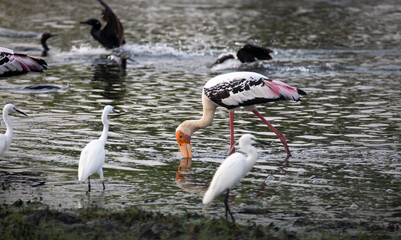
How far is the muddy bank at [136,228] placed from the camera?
21.1 ft

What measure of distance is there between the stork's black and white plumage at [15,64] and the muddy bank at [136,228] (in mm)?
5220

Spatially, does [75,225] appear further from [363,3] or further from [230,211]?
[363,3]

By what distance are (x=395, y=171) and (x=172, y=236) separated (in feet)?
13.7

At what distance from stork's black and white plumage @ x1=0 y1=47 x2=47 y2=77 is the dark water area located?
0.97 meters

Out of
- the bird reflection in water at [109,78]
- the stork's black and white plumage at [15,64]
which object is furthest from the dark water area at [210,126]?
the stork's black and white plumage at [15,64]

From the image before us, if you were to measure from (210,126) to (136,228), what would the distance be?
20.1 ft

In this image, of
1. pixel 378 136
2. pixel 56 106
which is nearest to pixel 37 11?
pixel 56 106

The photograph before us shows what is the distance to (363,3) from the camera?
42.8 metres

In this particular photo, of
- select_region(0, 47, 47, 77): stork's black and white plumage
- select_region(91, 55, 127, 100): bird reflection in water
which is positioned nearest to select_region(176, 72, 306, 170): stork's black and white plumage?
select_region(0, 47, 47, 77): stork's black and white plumage

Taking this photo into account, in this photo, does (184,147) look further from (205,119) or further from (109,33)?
(109,33)

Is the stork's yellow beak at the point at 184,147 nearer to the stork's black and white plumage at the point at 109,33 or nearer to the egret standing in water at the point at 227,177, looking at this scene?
the egret standing in water at the point at 227,177

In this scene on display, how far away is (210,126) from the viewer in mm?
12641

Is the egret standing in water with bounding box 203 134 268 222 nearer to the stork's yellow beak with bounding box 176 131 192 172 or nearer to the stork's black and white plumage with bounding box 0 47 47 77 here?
the stork's yellow beak with bounding box 176 131 192 172

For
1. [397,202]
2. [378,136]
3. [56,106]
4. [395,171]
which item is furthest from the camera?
[56,106]
